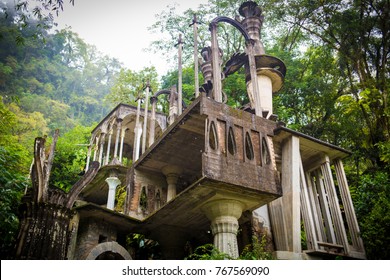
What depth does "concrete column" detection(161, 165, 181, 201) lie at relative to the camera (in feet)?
45.6

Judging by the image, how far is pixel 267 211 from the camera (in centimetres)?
1244

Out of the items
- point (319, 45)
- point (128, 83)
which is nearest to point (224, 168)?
point (319, 45)

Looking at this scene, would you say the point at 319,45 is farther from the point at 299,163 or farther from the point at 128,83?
the point at 128,83

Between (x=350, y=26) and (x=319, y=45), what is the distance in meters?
3.32

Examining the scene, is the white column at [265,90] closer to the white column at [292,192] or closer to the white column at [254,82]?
the white column at [254,82]

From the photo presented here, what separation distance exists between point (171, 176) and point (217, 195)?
162 inches

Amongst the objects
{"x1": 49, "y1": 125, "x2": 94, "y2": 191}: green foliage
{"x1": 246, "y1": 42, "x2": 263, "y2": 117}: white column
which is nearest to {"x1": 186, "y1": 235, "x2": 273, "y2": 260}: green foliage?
{"x1": 246, "y1": 42, "x2": 263, "y2": 117}: white column

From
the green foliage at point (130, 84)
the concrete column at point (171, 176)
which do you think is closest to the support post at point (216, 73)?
the concrete column at point (171, 176)

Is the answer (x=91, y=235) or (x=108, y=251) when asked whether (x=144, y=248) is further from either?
(x=91, y=235)

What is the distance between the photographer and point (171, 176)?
14.0 meters

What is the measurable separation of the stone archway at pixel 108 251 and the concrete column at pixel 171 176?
2.98m

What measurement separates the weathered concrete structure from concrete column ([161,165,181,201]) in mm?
44
